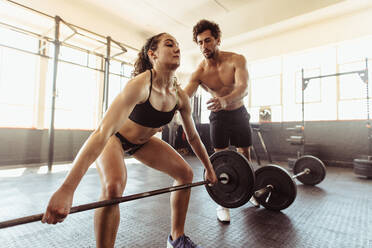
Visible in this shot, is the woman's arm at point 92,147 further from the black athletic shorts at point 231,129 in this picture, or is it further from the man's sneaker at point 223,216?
the man's sneaker at point 223,216

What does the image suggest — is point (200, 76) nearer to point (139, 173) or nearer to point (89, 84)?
point (139, 173)

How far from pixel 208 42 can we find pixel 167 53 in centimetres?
77

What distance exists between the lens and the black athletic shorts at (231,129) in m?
1.88

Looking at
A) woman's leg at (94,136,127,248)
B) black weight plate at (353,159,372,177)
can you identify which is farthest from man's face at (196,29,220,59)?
black weight plate at (353,159,372,177)

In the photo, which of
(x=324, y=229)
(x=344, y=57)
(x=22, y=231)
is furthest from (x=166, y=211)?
(x=344, y=57)

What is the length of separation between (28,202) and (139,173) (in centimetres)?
171

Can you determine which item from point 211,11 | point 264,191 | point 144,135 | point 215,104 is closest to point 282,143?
point 211,11

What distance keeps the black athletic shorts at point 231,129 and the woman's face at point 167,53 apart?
88 cm

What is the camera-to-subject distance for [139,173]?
3.60 meters

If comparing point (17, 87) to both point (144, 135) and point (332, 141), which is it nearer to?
point (144, 135)

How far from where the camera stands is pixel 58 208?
63cm

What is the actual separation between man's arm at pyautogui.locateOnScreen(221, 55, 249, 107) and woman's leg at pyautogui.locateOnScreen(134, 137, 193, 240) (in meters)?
0.61

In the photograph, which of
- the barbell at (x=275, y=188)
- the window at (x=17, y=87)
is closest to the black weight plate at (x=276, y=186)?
the barbell at (x=275, y=188)

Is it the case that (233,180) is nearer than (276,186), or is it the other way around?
(233,180)
